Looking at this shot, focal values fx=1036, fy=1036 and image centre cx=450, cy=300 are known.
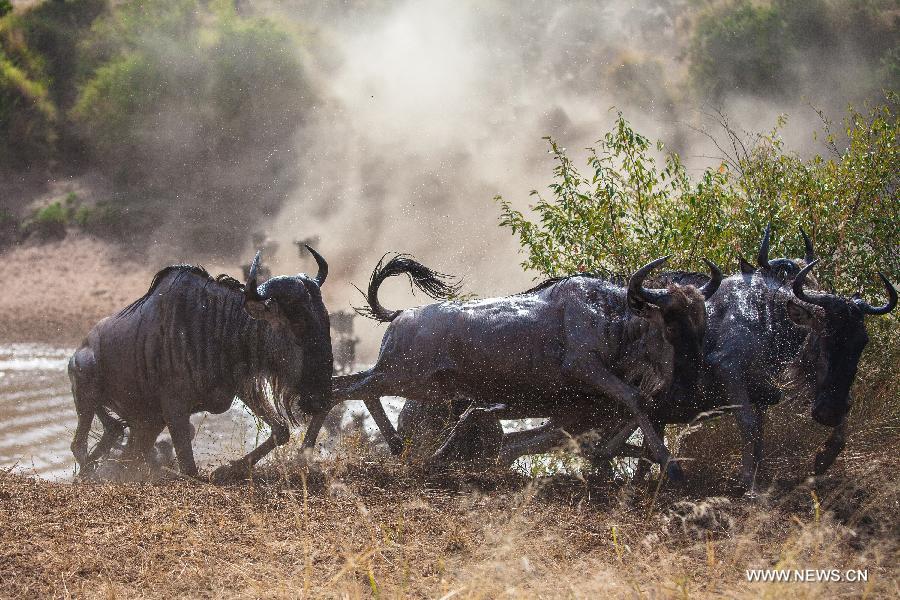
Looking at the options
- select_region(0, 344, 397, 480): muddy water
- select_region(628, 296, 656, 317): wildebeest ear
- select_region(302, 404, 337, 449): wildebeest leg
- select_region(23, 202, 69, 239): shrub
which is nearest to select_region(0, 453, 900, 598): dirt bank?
select_region(302, 404, 337, 449): wildebeest leg

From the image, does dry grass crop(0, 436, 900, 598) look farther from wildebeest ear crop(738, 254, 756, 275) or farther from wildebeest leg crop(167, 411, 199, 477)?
wildebeest ear crop(738, 254, 756, 275)

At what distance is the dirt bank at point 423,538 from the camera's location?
403 cm

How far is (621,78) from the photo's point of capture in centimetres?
2369

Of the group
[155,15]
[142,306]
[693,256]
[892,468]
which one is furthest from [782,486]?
[155,15]

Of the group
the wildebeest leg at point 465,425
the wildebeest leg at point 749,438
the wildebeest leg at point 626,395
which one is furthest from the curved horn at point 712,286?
the wildebeest leg at point 465,425

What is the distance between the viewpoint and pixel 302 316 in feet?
19.4

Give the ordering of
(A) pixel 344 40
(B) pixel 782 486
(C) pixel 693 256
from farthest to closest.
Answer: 1. (A) pixel 344 40
2. (C) pixel 693 256
3. (B) pixel 782 486

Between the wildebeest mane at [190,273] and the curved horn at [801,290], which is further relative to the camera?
the wildebeest mane at [190,273]

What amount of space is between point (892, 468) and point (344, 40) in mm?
21448

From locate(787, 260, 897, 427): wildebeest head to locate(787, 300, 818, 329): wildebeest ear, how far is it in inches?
0.5

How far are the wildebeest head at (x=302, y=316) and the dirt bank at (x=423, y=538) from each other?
56 centimetres

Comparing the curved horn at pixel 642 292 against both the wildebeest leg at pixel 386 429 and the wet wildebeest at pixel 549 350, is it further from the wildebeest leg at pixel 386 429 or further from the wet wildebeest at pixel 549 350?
the wildebeest leg at pixel 386 429

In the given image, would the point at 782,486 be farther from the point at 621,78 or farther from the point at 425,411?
the point at 621,78

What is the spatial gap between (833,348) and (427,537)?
2.59 m
